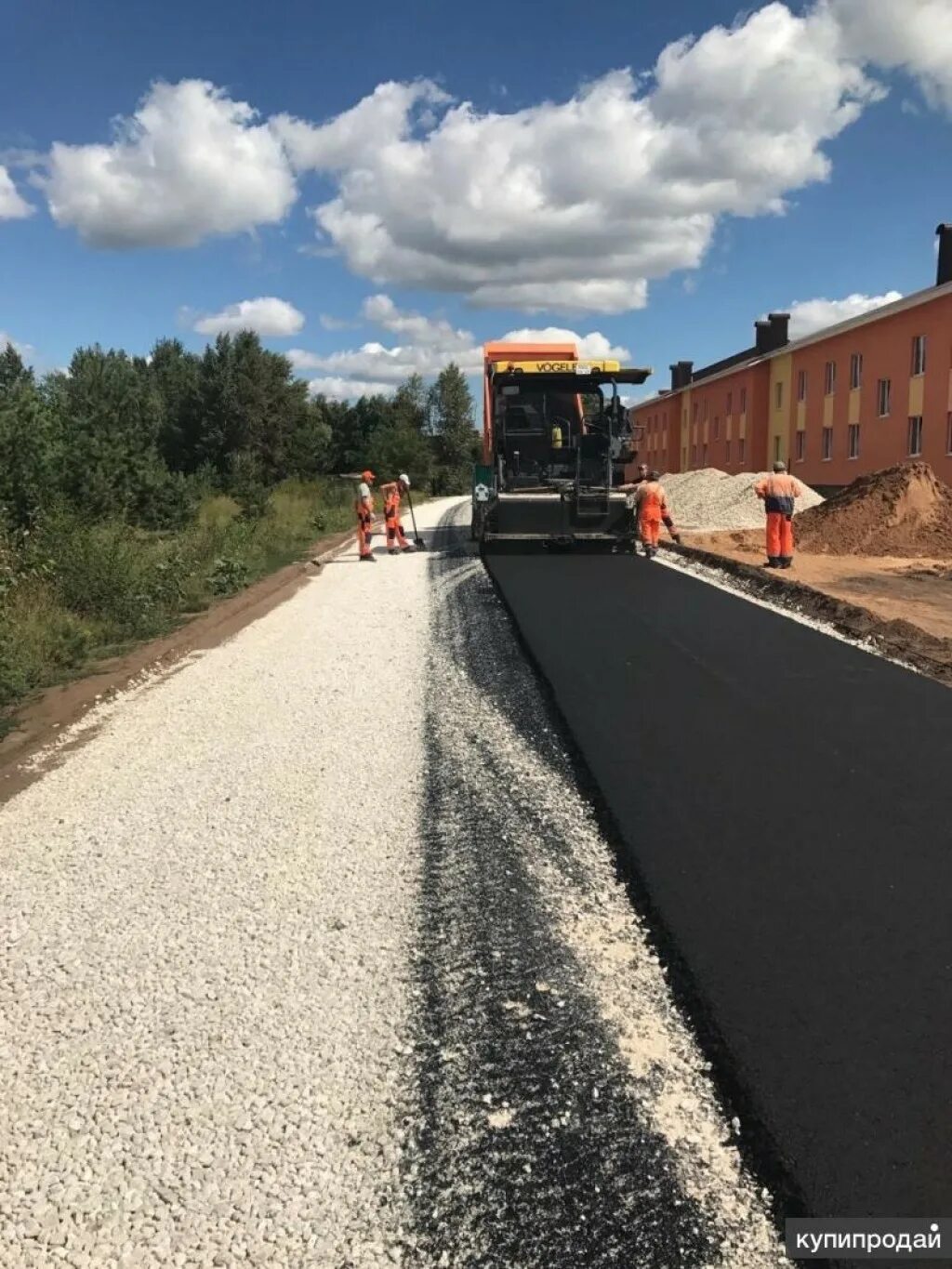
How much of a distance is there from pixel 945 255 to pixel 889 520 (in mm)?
18504

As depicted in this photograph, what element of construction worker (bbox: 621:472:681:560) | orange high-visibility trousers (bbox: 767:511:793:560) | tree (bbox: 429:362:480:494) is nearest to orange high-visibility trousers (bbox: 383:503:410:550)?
construction worker (bbox: 621:472:681:560)

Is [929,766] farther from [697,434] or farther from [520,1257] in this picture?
[697,434]

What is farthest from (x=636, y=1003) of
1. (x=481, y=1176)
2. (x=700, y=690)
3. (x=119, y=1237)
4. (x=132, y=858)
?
(x=700, y=690)

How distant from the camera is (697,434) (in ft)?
180

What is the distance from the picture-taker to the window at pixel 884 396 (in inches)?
1254

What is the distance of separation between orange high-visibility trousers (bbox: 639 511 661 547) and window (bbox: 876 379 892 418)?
19435 mm

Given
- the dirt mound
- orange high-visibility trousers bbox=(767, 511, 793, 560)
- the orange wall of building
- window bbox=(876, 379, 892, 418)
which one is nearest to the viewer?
orange high-visibility trousers bbox=(767, 511, 793, 560)

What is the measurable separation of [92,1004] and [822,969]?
2385mm

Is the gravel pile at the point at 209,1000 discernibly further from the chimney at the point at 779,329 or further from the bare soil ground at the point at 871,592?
the chimney at the point at 779,329

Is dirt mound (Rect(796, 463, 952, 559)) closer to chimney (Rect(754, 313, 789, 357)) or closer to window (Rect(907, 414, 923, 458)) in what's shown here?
window (Rect(907, 414, 923, 458))

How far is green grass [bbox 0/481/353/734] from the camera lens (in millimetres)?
8383

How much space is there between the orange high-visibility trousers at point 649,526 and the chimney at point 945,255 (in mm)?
22296

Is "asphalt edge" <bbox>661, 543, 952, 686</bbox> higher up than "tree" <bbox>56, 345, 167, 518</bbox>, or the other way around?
"tree" <bbox>56, 345, 167, 518</bbox>

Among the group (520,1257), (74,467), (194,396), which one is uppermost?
(194,396)
